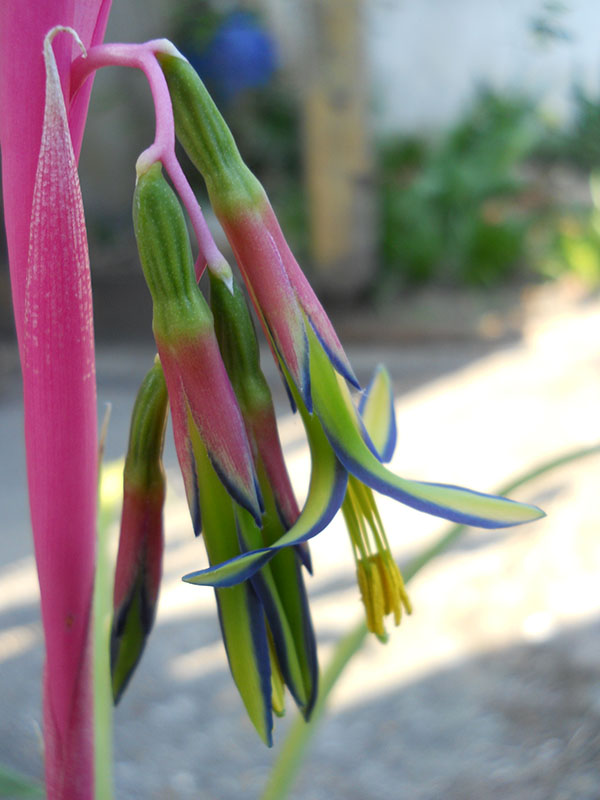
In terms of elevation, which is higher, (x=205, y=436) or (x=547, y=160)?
(x=205, y=436)

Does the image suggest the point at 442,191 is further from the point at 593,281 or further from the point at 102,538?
the point at 102,538

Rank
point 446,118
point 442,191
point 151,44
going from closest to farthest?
point 151,44, point 442,191, point 446,118

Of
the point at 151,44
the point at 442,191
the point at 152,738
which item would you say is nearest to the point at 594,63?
the point at 442,191

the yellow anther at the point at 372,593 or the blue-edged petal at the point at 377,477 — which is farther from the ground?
the blue-edged petal at the point at 377,477

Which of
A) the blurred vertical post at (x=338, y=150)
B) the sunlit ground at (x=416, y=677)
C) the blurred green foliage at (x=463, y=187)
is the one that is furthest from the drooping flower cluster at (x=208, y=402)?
the blurred green foliage at (x=463, y=187)

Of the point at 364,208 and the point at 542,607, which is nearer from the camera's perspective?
the point at 542,607

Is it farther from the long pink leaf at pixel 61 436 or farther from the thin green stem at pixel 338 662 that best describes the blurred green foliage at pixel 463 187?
the long pink leaf at pixel 61 436
